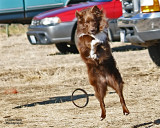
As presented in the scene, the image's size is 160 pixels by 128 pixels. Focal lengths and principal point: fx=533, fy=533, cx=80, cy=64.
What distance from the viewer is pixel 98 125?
19.0ft

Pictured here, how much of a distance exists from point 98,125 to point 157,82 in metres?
3.18

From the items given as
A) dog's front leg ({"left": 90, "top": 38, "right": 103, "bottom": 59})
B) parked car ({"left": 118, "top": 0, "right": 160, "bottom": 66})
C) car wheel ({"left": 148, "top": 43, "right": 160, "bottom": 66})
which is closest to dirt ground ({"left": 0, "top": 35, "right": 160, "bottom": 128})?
car wheel ({"left": 148, "top": 43, "right": 160, "bottom": 66})

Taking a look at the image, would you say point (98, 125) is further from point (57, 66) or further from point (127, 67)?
point (57, 66)

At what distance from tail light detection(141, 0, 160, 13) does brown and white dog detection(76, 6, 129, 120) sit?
3.45 metres

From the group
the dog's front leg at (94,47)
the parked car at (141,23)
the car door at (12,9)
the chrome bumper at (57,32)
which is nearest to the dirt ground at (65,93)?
the chrome bumper at (57,32)

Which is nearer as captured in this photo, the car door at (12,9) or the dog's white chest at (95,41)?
the dog's white chest at (95,41)

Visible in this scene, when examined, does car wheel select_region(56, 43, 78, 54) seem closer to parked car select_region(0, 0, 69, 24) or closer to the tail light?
parked car select_region(0, 0, 69, 24)

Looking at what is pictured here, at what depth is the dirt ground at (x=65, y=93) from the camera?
6.10m

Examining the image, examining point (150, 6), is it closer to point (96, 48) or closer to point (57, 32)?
point (96, 48)

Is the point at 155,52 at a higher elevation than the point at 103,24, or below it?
below

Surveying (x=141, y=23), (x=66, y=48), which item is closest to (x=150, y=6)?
(x=141, y=23)

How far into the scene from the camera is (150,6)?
8766mm

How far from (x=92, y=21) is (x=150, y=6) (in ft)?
12.0

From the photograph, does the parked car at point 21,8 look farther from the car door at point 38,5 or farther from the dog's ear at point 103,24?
the dog's ear at point 103,24
